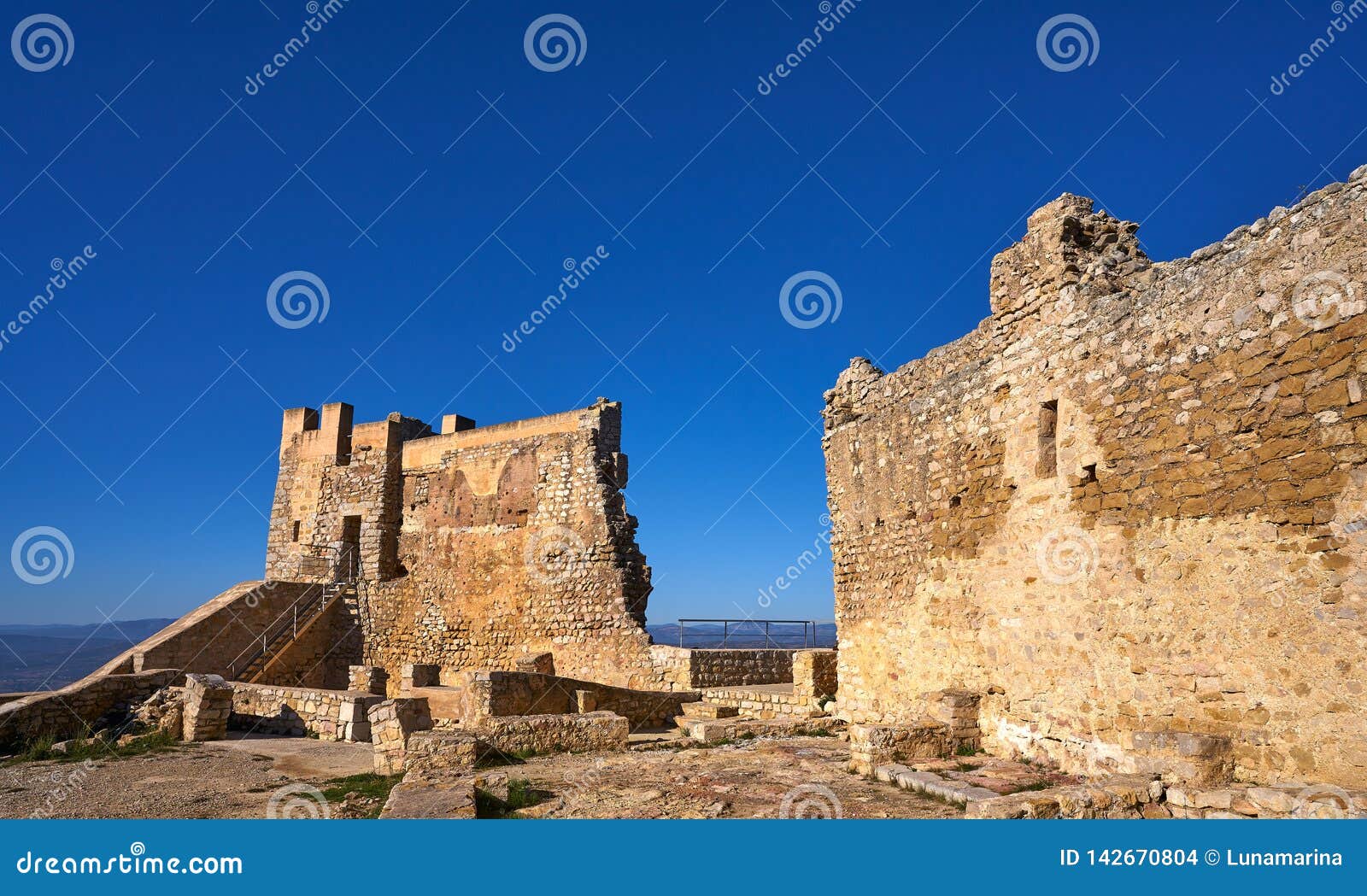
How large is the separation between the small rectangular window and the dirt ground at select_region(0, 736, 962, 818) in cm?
318

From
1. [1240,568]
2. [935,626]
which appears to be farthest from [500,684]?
[1240,568]

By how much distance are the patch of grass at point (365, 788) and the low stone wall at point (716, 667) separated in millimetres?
7973

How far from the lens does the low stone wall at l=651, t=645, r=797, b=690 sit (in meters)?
16.5

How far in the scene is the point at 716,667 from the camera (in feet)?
55.2

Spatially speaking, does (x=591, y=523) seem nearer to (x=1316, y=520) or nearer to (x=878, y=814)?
(x=878, y=814)

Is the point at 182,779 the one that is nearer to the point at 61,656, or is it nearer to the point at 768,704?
the point at 768,704

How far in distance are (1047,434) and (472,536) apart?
15790mm

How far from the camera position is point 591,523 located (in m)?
19.0
